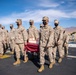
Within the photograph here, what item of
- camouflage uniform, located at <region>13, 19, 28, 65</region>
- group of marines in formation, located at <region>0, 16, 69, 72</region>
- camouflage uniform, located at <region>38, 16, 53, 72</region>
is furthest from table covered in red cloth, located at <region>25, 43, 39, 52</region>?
camouflage uniform, located at <region>38, 16, 53, 72</region>

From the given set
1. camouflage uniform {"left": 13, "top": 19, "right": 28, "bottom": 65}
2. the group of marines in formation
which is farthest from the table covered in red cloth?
camouflage uniform {"left": 13, "top": 19, "right": 28, "bottom": 65}

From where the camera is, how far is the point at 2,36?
534 inches

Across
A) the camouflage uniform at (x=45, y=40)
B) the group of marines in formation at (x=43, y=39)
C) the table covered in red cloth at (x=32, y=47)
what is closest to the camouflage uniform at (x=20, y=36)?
the group of marines in formation at (x=43, y=39)

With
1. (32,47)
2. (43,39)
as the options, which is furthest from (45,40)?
(32,47)

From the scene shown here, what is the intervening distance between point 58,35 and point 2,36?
479 centimetres

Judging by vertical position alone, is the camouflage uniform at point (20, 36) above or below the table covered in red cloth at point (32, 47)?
above

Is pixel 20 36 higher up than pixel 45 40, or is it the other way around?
pixel 20 36

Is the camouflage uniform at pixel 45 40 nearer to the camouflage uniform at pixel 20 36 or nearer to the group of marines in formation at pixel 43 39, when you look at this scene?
the group of marines in formation at pixel 43 39

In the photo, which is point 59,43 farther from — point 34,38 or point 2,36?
point 2,36

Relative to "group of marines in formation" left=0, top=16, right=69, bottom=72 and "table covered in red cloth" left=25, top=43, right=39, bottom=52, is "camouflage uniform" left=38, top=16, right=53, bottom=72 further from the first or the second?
"table covered in red cloth" left=25, top=43, right=39, bottom=52

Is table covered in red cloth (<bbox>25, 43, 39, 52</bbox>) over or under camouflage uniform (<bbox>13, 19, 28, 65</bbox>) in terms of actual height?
under

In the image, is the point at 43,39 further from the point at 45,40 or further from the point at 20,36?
the point at 20,36

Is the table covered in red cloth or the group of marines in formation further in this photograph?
the table covered in red cloth

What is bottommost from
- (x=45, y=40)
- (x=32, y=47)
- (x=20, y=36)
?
(x=32, y=47)
